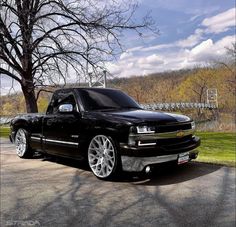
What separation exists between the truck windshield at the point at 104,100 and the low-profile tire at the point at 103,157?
0.74 metres

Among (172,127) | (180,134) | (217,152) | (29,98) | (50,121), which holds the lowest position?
(217,152)

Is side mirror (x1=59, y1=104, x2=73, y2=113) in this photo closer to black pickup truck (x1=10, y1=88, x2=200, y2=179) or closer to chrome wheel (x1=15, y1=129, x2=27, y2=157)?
black pickup truck (x1=10, y1=88, x2=200, y2=179)

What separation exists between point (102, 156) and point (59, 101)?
1.88 meters

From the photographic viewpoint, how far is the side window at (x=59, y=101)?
6.91 m

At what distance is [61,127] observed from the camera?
22.1 feet

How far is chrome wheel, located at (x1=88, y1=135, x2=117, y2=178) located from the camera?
576cm

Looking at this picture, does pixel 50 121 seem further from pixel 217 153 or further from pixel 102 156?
pixel 217 153

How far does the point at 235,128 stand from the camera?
28281 mm

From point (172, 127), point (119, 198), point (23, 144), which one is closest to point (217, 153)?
point (172, 127)

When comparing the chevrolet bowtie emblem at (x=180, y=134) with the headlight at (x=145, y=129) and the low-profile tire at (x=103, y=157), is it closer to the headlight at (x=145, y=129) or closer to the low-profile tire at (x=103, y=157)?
the headlight at (x=145, y=129)

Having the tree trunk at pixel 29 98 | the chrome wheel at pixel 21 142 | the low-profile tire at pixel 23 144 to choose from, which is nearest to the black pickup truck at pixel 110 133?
the low-profile tire at pixel 23 144

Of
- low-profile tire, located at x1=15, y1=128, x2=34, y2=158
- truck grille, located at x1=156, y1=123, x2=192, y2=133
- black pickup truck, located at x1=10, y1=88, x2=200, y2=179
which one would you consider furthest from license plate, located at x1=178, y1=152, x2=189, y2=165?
low-profile tire, located at x1=15, y1=128, x2=34, y2=158

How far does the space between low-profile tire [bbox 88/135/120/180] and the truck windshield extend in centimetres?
74

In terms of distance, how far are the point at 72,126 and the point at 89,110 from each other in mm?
448
